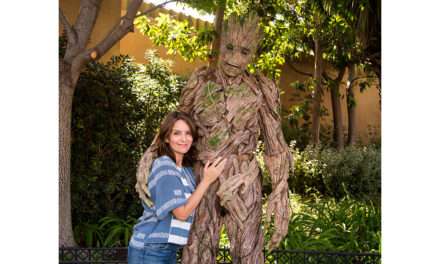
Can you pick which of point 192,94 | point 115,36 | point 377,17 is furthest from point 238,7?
point 192,94

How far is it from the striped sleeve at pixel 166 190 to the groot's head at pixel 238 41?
Result: 0.60 meters

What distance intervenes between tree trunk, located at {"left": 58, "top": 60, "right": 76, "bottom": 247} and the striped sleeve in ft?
7.47

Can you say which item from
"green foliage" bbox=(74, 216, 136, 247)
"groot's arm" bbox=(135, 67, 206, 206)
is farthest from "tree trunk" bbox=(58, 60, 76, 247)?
"groot's arm" bbox=(135, 67, 206, 206)

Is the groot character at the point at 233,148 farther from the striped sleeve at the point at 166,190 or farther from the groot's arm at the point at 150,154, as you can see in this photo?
the striped sleeve at the point at 166,190

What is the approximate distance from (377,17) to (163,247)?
5624 millimetres

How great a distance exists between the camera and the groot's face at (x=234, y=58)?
263 centimetres

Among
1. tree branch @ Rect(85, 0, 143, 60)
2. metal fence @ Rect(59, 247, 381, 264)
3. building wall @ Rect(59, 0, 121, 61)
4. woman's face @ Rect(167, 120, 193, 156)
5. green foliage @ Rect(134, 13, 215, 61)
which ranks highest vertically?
building wall @ Rect(59, 0, 121, 61)

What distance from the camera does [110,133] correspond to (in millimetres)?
5543

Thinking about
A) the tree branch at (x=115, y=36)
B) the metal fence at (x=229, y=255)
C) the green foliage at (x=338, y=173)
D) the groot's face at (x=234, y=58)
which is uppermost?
the tree branch at (x=115, y=36)

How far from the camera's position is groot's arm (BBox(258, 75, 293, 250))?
2738 mm

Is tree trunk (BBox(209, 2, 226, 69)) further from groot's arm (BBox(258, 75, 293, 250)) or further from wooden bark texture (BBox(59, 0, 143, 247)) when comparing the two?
groot's arm (BBox(258, 75, 293, 250))

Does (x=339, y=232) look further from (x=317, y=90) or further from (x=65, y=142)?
(x=317, y=90)

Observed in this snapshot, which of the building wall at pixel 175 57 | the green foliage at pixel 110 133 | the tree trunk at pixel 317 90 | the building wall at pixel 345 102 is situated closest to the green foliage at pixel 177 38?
the building wall at pixel 175 57
